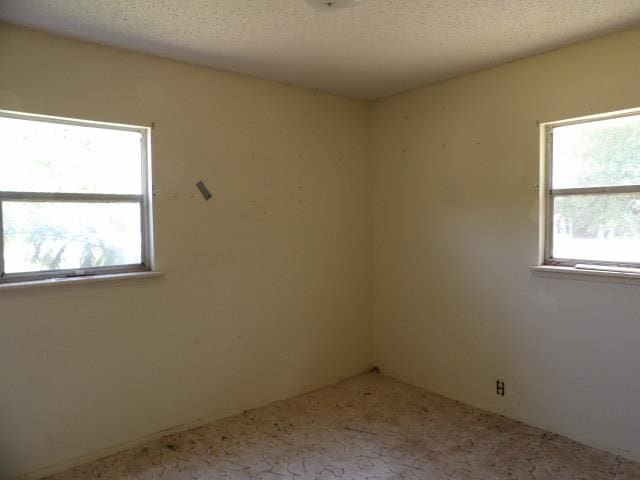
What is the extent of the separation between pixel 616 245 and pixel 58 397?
3406 millimetres

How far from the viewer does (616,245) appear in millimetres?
2691

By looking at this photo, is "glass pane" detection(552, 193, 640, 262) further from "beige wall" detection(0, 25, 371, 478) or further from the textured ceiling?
"beige wall" detection(0, 25, 371, 478)

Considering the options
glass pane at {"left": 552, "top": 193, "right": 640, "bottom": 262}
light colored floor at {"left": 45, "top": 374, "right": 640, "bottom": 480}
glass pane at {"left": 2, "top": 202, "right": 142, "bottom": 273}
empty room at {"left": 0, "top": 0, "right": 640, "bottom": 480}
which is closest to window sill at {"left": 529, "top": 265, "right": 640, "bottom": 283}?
empty room at {"left": 0, "top": 0, "right": 640, "bottom": 480}

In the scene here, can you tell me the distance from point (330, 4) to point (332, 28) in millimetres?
434

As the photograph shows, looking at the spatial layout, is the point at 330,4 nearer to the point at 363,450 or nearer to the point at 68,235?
the point at 68,235

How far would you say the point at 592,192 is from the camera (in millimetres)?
2758

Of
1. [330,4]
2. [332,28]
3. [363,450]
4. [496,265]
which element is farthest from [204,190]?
[496,265]

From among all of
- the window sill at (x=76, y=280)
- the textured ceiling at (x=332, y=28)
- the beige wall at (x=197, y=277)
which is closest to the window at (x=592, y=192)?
the textured ceiling at (x=332, y=28)

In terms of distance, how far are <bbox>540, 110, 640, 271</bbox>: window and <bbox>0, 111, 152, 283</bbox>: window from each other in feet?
8.72

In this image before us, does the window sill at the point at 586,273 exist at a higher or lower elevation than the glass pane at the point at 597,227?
lower

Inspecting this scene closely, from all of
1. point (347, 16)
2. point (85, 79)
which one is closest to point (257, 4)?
point (347, 16)

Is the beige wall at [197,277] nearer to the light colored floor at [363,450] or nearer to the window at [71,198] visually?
the window at [71,198]

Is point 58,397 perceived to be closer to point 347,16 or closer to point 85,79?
point 85,79

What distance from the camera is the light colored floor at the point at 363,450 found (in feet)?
8.27
